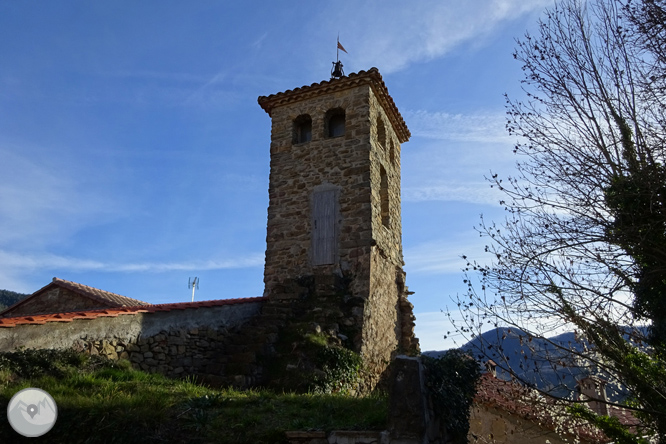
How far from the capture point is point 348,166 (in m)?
12.0

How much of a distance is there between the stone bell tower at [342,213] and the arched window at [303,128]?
30 millimetres

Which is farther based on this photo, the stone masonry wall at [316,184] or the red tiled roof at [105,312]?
the stone masonry wall at [316,184]

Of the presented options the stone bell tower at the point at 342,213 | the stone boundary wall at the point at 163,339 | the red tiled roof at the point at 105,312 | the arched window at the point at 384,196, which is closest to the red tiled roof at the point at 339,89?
the stone bell tower at the point at 342,213

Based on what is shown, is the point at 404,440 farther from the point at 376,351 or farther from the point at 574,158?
the point at 376,351

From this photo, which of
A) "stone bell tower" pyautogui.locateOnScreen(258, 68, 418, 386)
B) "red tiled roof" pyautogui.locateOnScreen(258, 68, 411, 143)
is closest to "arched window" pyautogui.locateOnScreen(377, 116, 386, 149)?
"stone bell tower" pyautogui.locateOnScreen(258, 68, 418, 386)

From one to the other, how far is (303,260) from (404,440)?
684 centimetres

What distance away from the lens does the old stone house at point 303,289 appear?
8.90m

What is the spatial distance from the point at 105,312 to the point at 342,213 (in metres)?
5.47

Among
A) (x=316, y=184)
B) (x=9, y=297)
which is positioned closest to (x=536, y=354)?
(x=316, y=184)

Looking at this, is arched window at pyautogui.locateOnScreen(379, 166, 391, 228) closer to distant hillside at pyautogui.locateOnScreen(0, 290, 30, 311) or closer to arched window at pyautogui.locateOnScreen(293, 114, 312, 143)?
arched window at pyautogui.locateOnScreen(293, 114, 312, 143)

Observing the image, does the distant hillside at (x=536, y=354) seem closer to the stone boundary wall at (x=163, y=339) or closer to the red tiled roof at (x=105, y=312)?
the stone boundary wall at (x=163, y=339)

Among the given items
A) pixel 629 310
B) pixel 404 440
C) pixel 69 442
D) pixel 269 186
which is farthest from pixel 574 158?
pixel 269 186

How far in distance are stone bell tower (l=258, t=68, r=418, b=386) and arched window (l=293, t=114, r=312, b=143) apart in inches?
1.2

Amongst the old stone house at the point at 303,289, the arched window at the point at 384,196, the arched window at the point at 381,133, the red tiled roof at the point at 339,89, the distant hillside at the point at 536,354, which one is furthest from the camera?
the arched window at the point at 381,133
